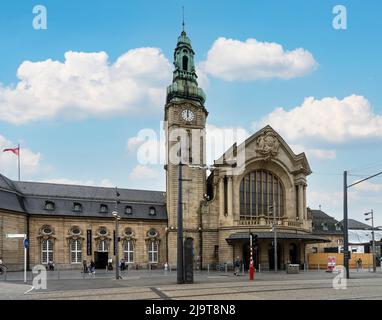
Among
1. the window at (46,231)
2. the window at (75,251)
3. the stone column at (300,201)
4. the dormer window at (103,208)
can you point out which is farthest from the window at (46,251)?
the stone column at (300,201)

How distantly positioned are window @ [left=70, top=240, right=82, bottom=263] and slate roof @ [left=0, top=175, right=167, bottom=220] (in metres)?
3.65

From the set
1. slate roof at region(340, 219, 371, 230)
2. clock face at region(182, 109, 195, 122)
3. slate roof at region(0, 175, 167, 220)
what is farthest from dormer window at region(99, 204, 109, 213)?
slate roof at region(340, 219, 371, 230)

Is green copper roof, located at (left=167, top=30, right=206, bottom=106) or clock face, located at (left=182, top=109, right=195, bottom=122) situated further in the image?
green copper roof, located at (left=167, top=30, right=206, bottom=106)

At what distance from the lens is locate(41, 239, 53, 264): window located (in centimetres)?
6138

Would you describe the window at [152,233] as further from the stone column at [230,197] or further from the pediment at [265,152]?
the pediment at [265,152]

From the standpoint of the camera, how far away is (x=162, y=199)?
72688 mm

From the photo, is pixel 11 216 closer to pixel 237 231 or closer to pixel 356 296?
pixel 237 231

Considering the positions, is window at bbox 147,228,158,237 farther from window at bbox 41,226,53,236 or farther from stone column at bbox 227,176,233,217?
window at bbox 41,226,53,236

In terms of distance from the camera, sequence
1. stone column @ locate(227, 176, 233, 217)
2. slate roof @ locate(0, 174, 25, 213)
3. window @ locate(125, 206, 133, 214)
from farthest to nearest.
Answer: window @ locate(125, 206, 133, 214), stone column @ locate(227, 176, 233, 217), slate roof @ locate(0, 174, 25, 213)

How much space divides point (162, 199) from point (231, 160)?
49.6 ft

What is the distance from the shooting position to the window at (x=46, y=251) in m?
61.4

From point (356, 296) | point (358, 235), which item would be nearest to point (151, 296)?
point (356, 296)

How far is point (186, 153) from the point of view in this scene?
63.6 m

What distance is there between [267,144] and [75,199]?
87.6 feet
